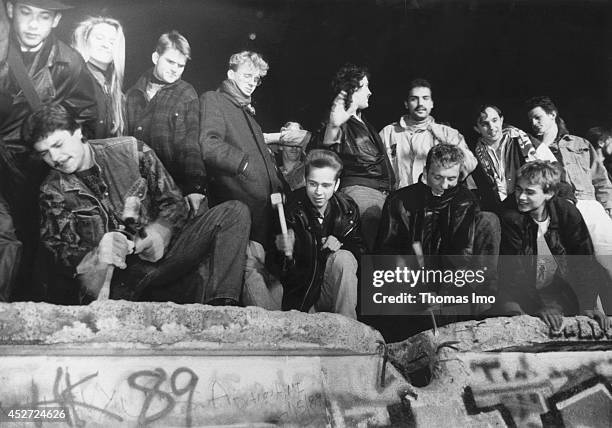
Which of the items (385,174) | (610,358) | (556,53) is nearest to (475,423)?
(610,358)

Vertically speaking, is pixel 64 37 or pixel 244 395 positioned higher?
pixel 64 37

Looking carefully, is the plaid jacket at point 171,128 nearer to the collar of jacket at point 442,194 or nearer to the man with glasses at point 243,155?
the man with glasses at point 243,155

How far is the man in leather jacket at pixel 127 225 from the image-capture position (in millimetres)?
5430

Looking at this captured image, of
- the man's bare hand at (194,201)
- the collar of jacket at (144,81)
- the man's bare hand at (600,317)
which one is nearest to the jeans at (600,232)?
the man's bare hand at (600,317)

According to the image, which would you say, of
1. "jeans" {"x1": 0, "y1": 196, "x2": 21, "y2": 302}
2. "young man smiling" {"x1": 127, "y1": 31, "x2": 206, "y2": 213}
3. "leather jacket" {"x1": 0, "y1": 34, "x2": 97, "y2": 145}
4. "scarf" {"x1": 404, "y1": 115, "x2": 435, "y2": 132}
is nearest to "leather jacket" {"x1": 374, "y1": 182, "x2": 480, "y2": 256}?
"scarf" {"x1": 404, "y1": 115, "x2": 435, "y2": 132}

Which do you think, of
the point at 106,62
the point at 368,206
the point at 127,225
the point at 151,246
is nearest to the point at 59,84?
the point at 106,62

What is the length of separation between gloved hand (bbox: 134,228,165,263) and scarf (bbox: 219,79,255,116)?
1384 millimetres

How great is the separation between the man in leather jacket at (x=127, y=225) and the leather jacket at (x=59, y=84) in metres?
0.09

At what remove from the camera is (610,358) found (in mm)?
5637

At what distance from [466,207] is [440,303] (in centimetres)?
92

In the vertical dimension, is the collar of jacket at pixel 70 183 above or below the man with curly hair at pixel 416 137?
below

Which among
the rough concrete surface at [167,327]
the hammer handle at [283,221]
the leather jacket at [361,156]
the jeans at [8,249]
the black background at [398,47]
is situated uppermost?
the black background at [398,47]

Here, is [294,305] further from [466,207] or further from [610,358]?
[610,358]

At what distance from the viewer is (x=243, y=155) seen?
5.72 m
